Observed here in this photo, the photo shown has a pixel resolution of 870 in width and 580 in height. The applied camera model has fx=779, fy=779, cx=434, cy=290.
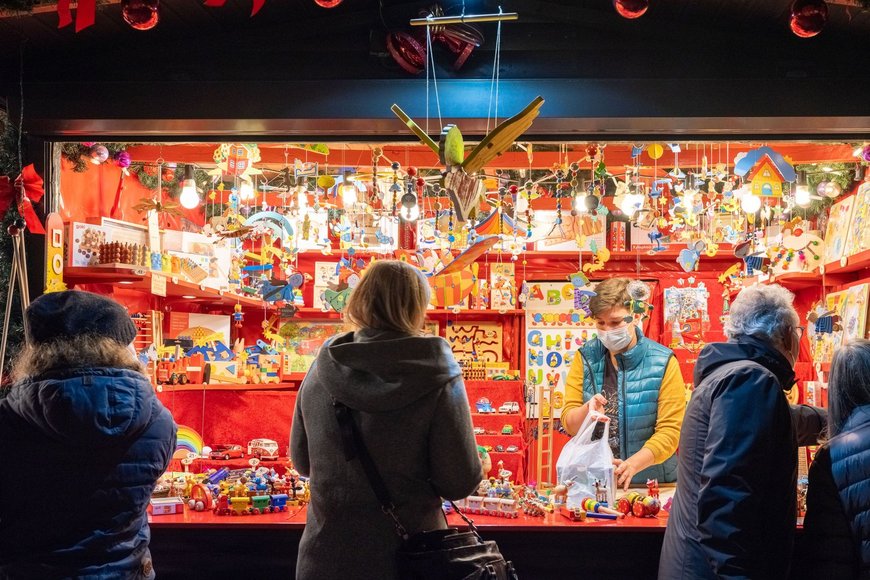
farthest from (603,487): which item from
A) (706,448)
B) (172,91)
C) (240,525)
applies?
(172,91)

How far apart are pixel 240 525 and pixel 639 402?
2026 mm

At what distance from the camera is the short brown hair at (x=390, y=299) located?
2334mm

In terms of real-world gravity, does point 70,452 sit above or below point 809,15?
below

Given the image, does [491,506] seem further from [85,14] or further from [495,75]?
[85,14]

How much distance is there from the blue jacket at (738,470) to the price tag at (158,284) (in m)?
3.28

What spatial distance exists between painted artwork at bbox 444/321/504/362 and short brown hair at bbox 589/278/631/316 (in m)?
3.00

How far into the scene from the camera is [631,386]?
397cm

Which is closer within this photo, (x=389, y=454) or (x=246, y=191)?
(x=389, y=454)

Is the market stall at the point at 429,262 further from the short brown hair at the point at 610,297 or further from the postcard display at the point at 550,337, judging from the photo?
the short brown hair at the point at 610,297

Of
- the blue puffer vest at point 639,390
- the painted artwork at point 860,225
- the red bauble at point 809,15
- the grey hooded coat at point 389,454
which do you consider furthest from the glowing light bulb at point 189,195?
the painted artwork at point 860,225

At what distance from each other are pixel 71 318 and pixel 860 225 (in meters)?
4.56

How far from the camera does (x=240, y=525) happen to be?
322 cm

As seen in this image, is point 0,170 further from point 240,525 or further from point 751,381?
point 751,381

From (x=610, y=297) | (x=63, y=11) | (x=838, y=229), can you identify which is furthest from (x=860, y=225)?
(x=63, y=11)
